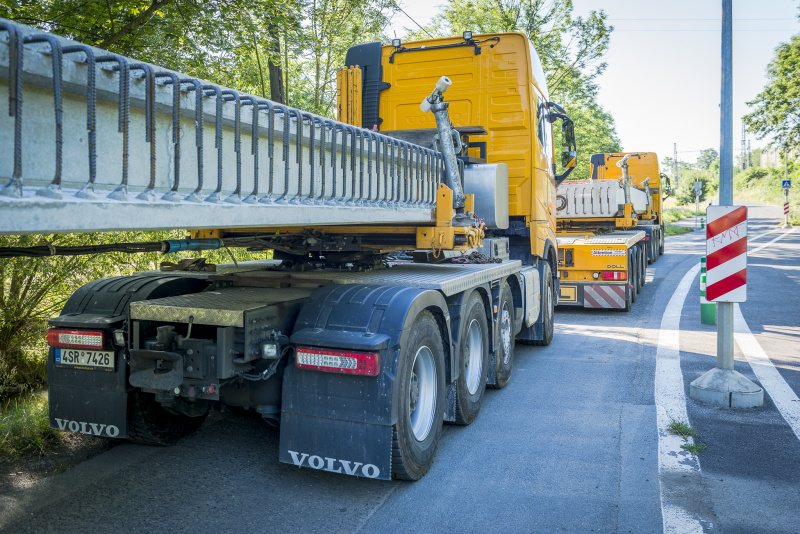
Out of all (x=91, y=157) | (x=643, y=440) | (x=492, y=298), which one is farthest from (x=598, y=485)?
(x=91, y=157)

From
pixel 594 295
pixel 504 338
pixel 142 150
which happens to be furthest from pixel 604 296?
pixel 142 150

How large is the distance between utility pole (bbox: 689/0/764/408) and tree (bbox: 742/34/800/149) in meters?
32.0

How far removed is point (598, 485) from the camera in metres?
4.06

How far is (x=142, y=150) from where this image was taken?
8.57 ft

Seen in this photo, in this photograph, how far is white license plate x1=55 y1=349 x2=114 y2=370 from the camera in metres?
4.21

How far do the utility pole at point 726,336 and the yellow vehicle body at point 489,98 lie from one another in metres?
2.05

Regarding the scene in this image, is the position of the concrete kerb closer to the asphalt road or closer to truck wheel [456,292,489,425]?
the asphalt road

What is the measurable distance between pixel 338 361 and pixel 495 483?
1.34 m

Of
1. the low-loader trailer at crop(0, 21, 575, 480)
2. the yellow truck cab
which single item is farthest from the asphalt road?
the yellow truck cab

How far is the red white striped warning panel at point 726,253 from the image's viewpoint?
577cm

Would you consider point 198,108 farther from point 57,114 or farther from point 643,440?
point 643,440

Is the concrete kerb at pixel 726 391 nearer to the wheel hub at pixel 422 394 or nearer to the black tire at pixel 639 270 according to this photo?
the wheel hub at pixel 422 394

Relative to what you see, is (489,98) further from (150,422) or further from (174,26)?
(150,422)

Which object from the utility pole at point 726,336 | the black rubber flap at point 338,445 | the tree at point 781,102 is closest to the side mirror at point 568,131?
the utility pole at point 726,336
